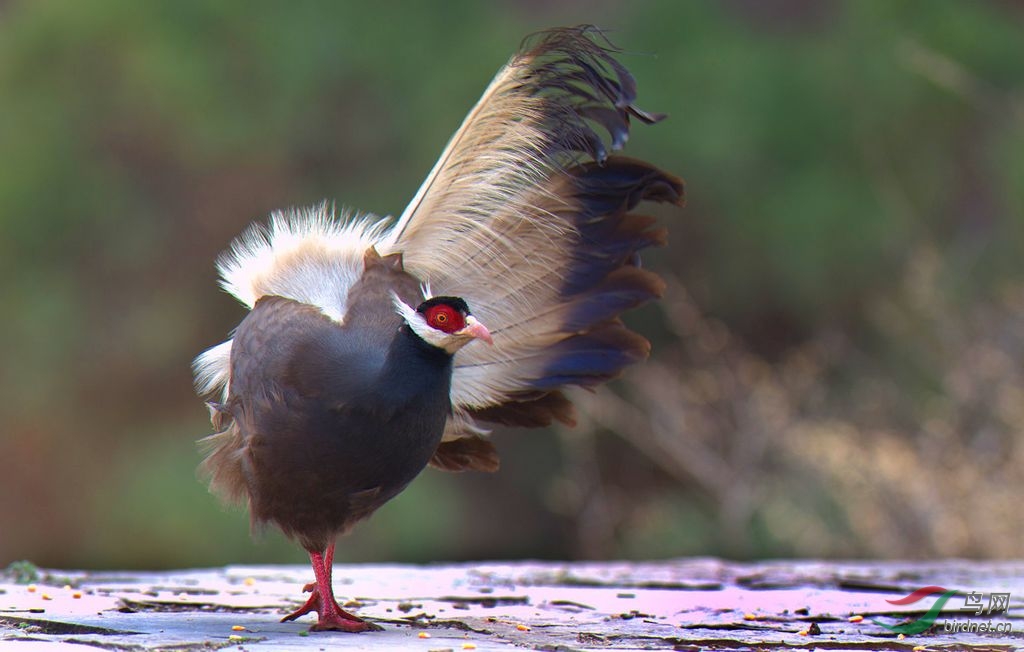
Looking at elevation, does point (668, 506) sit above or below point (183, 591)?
above

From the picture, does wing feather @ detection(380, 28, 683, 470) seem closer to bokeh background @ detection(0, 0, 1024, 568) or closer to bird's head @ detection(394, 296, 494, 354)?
bird's head @ detection(394, 296, 494, 354)

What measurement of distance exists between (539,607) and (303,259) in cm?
139

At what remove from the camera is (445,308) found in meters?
3.93

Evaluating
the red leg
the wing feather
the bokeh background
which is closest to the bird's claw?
the red leg

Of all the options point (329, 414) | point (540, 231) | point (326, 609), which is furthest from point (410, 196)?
point (329, 414)

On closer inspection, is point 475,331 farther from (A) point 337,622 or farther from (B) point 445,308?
(A) point 337,622

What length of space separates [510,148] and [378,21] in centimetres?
785

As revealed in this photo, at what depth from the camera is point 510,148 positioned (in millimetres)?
4461

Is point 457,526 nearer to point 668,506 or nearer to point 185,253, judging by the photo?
point 668,506

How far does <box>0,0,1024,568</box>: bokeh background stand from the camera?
10.6 meters

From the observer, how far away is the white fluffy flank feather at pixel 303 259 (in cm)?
443

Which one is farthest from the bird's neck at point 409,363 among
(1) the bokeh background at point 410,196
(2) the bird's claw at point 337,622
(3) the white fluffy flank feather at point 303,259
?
(1) the bokeh background at point 410,196

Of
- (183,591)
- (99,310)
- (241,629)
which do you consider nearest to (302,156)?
(99,310)

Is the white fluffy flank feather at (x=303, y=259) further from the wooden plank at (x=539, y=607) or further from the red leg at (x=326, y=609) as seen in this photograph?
the wooden plank at (x=539, y=607)
